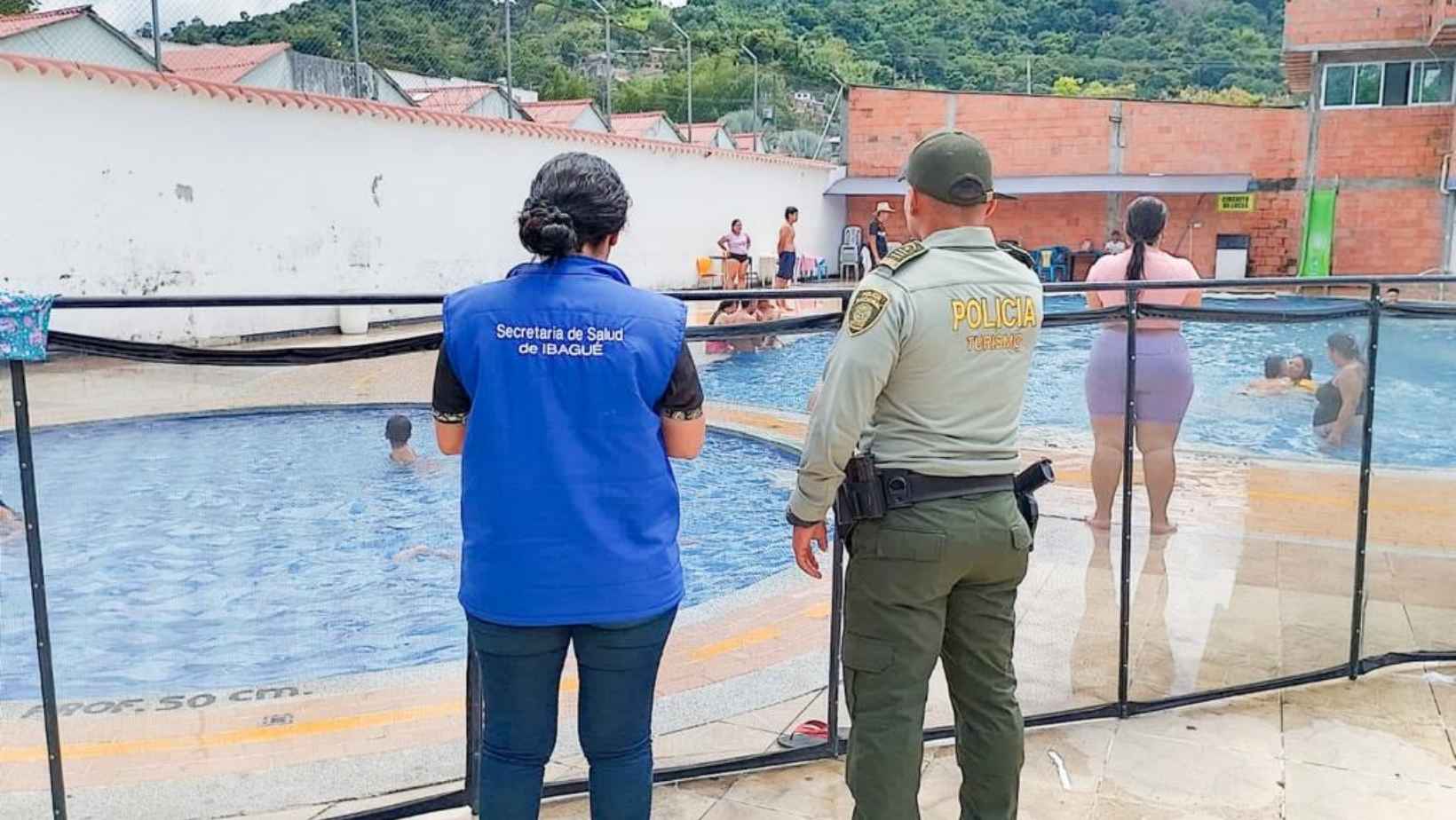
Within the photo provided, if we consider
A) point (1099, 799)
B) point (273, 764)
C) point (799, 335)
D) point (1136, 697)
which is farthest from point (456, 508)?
point (1136, 697)

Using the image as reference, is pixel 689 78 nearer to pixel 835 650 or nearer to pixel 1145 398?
pixel 1145 398

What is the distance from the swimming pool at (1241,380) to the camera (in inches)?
137

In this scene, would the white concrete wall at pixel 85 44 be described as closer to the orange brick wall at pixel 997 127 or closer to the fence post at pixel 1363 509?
the fence post at pixel 1363 509

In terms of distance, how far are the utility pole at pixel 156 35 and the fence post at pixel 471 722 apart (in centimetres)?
Result: 1257

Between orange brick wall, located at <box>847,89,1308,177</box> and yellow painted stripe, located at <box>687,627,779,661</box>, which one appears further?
orange brick wall, located at <box>847,89,1308,177</box>

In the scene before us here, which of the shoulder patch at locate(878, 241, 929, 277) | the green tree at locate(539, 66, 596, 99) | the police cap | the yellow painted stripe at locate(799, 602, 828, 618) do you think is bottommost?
the yellow painted stripe at locate(799, 602, 828, 618)

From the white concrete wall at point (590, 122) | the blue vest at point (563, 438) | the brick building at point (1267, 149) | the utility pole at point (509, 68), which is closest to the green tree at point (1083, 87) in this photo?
the brick building at point (1267, 149)

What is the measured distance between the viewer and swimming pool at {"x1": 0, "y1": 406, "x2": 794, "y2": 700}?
2514 mm

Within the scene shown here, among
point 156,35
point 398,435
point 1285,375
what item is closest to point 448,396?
point 398,435

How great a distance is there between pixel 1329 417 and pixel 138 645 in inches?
149

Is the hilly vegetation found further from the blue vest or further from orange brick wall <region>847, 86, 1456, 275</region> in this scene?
Answer: the blue vest

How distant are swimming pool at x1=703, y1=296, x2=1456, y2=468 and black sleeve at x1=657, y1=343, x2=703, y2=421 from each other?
3.71ft

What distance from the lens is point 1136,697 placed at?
138 inches

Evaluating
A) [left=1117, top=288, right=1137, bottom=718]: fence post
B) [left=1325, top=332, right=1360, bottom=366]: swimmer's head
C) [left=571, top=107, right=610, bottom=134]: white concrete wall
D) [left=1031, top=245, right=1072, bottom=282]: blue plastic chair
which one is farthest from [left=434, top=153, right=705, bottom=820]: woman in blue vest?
[left=1031, top=245, right=1072, bottom=282]: blue plastic chair
